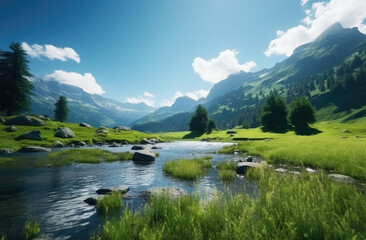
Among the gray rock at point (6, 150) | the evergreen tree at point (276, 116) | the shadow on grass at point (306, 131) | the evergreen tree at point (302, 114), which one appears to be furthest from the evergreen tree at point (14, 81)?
the evergreen tree at point (302, 114)

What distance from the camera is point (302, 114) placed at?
82188mm

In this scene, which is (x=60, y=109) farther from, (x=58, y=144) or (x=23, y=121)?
(x=58, y=144)

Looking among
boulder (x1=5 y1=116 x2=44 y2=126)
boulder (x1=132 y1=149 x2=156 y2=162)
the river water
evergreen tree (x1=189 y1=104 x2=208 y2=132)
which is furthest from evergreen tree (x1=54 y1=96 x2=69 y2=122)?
the river water

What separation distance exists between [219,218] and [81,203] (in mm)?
9746

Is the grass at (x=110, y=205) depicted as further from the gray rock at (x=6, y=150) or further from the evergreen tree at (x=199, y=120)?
the evergreen tree at (x=199, y=120)

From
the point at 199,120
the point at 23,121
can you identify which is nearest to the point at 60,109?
the point at 23,121

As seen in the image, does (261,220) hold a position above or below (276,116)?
below

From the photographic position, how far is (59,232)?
866cm

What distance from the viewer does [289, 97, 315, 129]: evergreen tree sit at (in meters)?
81.4

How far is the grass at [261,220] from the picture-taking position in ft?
15.3

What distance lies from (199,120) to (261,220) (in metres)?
117

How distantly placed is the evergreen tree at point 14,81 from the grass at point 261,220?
82.6 meters

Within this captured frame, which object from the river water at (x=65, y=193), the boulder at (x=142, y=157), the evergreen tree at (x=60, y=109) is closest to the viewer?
the river water at (x=65, y=193)

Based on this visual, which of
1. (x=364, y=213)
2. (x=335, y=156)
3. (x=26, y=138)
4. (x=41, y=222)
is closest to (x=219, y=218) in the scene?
(x=364, y=213)
